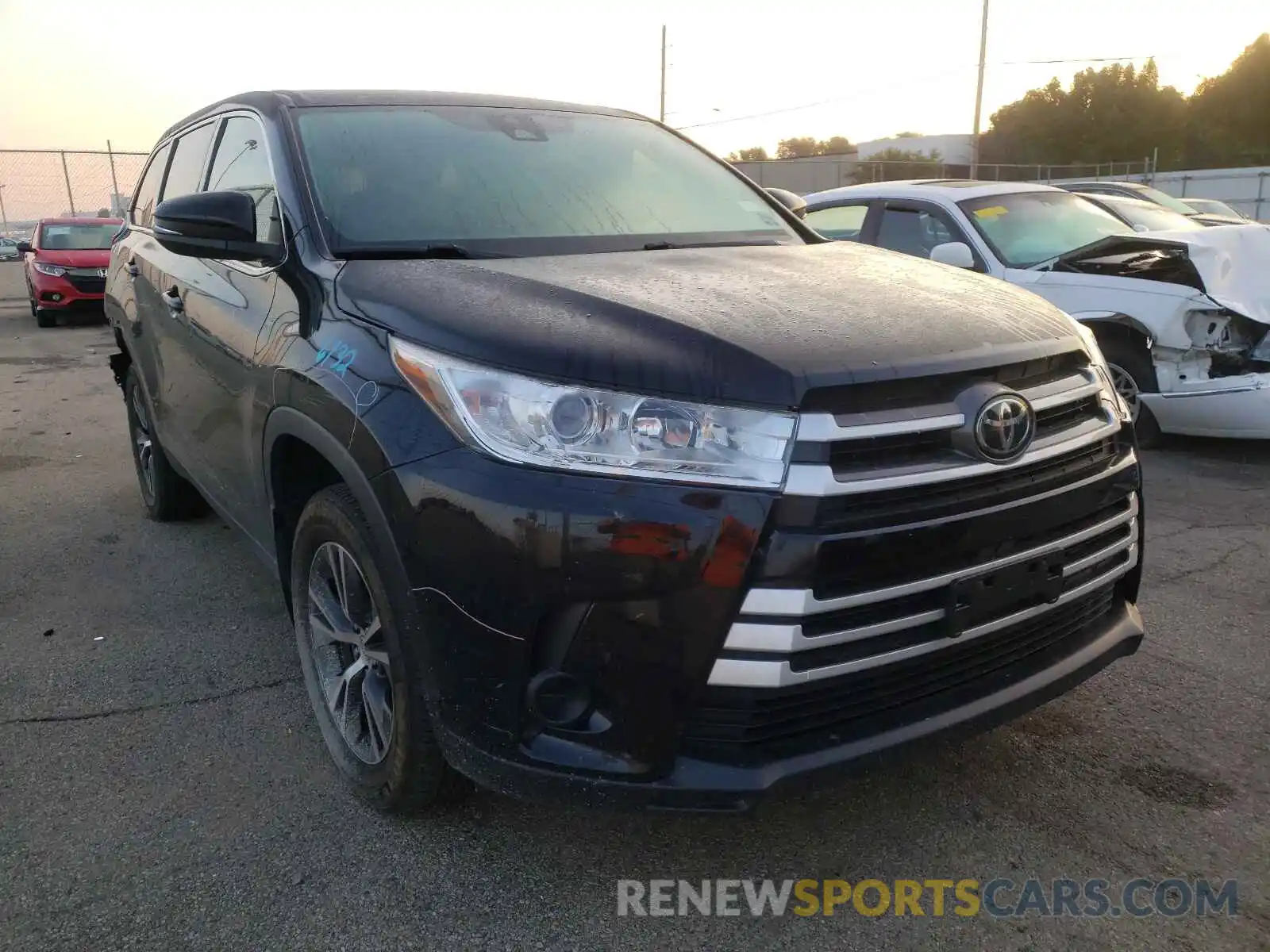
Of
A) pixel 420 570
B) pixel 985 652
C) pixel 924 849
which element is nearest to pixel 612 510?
pixel 420 570

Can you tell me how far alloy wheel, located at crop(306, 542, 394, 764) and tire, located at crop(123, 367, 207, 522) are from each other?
2.27m

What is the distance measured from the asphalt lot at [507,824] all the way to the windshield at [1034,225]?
11.2 ft

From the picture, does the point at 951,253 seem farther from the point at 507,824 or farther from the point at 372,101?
the point at 507,824

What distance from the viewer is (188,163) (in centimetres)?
409

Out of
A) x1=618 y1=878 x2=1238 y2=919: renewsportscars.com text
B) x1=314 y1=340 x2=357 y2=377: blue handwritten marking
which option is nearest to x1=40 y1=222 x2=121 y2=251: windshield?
x1=314 y1=340 x2=357 y2=377: blue handwritten marking

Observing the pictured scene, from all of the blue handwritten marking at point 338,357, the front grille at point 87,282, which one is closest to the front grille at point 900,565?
the blue handwritten marking at point 338,357

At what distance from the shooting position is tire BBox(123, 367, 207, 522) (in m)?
4.66

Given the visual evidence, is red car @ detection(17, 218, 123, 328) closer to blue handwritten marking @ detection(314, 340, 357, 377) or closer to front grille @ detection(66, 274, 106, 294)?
front grille @ detection(66, 274, 106, 294)

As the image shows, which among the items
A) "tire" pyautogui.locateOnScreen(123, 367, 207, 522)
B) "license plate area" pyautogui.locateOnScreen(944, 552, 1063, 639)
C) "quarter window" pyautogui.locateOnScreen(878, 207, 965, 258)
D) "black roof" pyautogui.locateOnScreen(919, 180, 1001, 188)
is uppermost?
"black roof" pyautogui.locateOnScreen(919, 180, 1001, 188)

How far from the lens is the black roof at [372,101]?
319cm

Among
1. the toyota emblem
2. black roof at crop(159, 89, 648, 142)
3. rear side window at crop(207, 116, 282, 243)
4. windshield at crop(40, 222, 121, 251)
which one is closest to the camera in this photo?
the toyota emblem

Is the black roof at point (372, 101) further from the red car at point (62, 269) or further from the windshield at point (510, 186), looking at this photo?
the red car at point (62, 269)

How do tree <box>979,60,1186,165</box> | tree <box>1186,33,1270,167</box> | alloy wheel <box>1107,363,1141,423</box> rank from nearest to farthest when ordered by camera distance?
alloy wheel <box>1107,363,1141,423</box> < tree <box>1186,33,1270,167</box> < tree <box>979,60,1186,165</box>

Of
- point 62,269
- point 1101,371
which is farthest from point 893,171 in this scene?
point 1101,371
